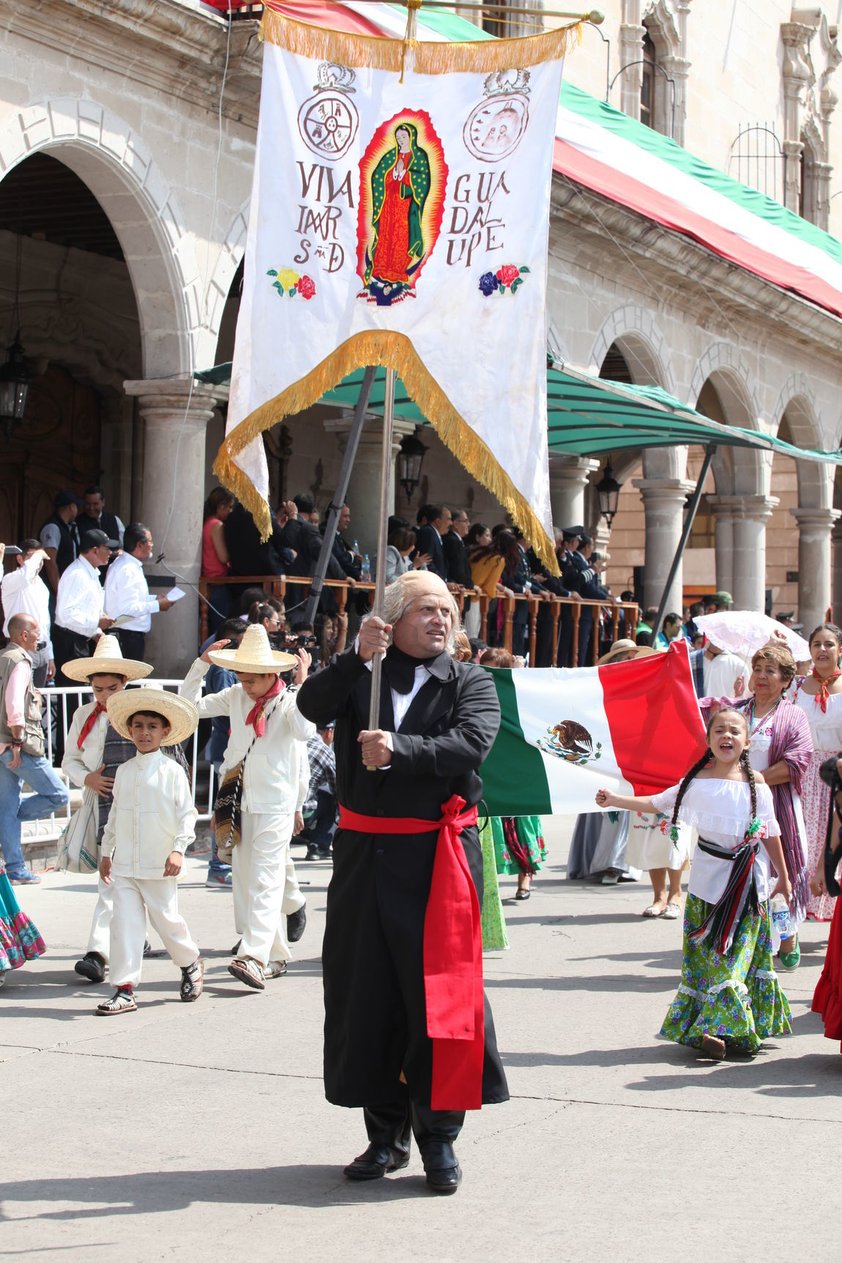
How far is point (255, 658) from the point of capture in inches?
327

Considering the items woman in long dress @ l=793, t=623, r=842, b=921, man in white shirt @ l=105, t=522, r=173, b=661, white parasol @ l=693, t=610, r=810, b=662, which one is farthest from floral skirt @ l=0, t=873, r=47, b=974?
white parasol @ l=693, t=610, r=810, b=662

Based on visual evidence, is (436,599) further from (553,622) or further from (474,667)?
(553,622)

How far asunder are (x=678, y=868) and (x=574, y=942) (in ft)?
4.10

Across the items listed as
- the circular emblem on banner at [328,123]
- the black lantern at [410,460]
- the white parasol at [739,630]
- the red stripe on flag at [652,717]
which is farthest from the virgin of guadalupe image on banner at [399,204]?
the black lantern at [410,460]

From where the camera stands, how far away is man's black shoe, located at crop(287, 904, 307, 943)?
8750mm

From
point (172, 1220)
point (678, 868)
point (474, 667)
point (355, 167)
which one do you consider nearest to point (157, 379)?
point (678, 868)

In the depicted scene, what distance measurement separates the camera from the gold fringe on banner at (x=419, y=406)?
5.93 meters

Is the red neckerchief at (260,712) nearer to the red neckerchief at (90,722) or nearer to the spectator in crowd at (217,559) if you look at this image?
the red neckerchief at (90,722)

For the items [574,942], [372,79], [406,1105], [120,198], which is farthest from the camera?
[120,198]

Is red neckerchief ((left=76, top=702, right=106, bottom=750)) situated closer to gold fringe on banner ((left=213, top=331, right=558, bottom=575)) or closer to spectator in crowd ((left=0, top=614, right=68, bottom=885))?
spectator in crowd ((left=0, top=614, right=68, bottom=885))

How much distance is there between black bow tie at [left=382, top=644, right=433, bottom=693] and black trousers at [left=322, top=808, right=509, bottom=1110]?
1.50ft

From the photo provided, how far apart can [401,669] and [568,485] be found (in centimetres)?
1536

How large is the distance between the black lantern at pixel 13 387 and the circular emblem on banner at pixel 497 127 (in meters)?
10.0

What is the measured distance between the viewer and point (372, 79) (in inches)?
243
